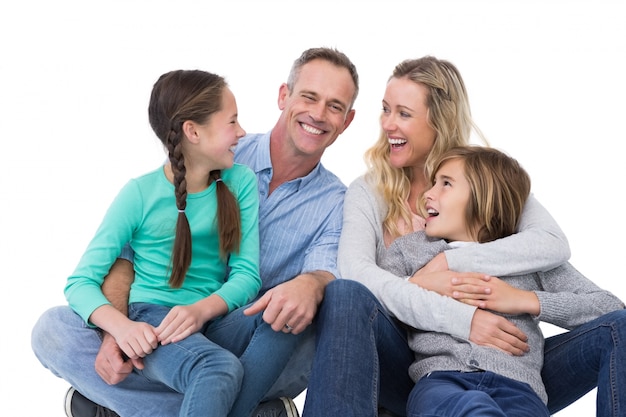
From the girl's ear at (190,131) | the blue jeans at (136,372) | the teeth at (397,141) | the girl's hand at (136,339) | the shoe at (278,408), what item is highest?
the girl's ear at (190,131)

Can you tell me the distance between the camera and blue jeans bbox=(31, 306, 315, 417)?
2.30 metres

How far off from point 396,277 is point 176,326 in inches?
25.9

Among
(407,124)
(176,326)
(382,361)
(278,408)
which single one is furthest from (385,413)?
(407,124)

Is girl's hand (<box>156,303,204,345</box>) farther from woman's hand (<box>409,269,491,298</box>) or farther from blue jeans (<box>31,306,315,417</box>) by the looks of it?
woman's hand (<box>409,269,491,298</box>)

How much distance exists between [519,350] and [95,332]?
1.24m

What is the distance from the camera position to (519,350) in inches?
88.7

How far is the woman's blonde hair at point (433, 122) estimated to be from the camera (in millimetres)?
2740

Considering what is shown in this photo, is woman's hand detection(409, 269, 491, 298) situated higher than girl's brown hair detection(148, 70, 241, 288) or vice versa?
girl's brown hair detection(148, 70, 241, 288)

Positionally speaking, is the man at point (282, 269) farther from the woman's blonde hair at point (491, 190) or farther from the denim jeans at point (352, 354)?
the woman's blonde hair at point (491, 190)

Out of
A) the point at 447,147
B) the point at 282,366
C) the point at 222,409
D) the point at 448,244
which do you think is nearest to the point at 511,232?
the point at 448,244

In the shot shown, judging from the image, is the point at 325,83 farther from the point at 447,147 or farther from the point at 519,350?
the point at 519,350

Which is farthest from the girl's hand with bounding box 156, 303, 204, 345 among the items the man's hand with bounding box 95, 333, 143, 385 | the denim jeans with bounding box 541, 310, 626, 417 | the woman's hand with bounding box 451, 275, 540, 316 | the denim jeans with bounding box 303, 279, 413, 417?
the denim jeans with bounding box 541, 310, 626, 417

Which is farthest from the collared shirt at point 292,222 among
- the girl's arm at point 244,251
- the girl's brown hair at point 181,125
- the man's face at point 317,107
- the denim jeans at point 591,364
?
the denim jeans at point 591,364

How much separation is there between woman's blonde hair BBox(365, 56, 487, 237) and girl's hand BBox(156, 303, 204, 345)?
0.79 m
